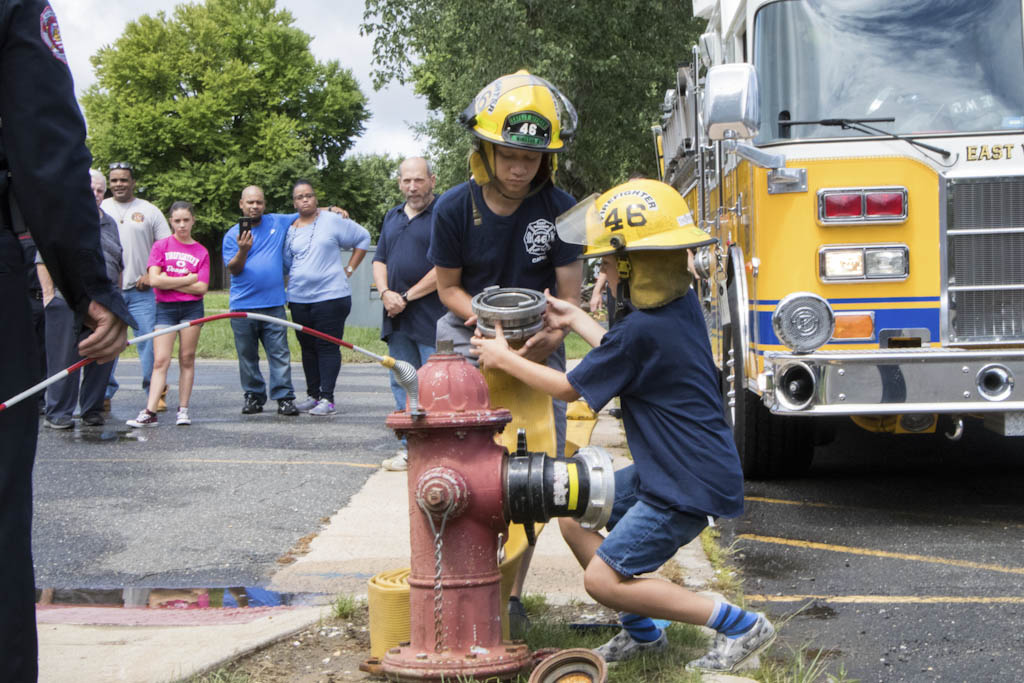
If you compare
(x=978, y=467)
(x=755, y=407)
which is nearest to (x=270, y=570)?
(x=755, y=407)

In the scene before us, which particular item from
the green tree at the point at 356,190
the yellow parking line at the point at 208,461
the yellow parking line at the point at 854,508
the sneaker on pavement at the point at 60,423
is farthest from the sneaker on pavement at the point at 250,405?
the green tree at the point at 356,190

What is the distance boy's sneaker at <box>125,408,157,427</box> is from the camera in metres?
9.76

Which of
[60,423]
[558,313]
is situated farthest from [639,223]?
[60,423]

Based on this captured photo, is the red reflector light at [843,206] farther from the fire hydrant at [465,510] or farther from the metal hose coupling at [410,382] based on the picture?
the metal hose coupling at [410,382]

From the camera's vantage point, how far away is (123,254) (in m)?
10.3

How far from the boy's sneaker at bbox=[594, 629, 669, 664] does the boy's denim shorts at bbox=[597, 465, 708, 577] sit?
12.8 inches

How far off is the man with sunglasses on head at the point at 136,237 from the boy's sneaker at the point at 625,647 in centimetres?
729

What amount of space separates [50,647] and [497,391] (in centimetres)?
166

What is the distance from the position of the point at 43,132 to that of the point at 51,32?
25 cm

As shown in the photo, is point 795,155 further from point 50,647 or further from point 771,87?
point 50,647

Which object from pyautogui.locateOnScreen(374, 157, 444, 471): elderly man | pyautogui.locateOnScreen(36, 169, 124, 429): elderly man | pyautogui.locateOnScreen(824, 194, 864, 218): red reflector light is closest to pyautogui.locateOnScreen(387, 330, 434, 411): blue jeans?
pyautogui.locateOnScreen(374, 157, 444, 471): elderly man

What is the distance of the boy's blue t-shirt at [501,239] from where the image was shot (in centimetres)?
417

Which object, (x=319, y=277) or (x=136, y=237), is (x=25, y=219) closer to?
(x=319, y=277)

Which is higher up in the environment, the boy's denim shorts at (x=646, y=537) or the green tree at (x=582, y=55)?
the green tree at (x=582, y=55)
